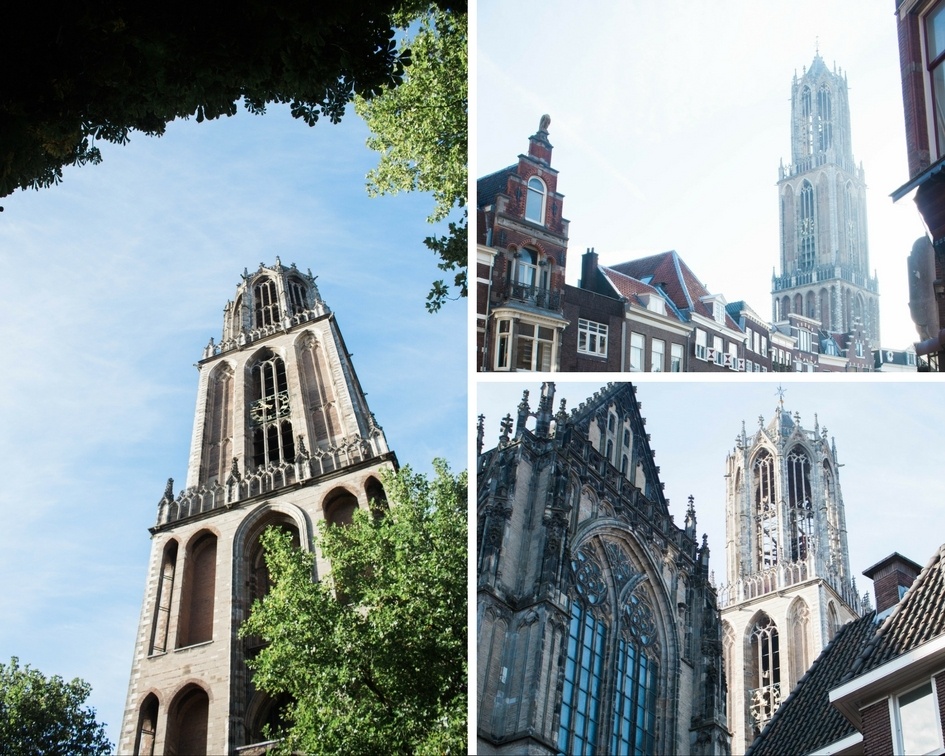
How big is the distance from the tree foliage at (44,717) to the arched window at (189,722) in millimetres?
3481

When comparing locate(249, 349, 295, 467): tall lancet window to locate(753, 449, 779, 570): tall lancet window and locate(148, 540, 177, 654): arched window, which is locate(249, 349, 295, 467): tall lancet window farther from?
locate(753, 449, 779, 570): tall lancet window

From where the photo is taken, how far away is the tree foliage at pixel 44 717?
123ft

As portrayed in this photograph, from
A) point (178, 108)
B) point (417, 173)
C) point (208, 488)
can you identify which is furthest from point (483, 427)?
point (208, 488)

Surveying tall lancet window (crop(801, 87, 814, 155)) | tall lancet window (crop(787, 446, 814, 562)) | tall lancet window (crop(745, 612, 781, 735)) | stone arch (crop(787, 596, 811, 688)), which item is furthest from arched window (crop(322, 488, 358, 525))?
tall lancet window (crop(801, 87, 814, 155))

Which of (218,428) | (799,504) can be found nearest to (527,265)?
(218,428)

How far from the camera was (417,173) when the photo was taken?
1024 inches

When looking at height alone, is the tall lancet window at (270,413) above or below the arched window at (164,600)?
above

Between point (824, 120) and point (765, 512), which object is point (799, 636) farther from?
point (824, 120)

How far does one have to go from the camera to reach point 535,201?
1692cm

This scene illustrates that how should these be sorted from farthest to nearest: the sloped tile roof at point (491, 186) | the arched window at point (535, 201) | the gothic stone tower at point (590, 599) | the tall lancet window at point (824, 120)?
the tall lancet window at point (824, 120)
the gothic stone tower at point (590, 599)
the arched window at point (535, 201)
the sloped tile roof at point (491, 186)

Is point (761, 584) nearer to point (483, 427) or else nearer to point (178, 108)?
point (483, 427)

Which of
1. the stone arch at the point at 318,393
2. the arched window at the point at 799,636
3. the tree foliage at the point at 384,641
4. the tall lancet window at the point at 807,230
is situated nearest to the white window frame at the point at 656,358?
the tall lancet window at the point at 807,230

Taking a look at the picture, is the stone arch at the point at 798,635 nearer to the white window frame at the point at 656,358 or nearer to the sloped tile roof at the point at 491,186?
the white window frame at the point at 656,358

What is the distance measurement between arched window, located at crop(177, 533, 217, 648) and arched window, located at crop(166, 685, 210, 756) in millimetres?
1903
